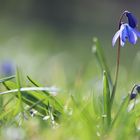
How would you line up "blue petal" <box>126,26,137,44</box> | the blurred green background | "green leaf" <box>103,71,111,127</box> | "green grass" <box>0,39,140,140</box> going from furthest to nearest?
the blurred green background → "blue petal" <box>126,26,137,44</box> → "green leaf" <box>103,71,111,127</box> → "green grass" <box>0,39,140,140</box>

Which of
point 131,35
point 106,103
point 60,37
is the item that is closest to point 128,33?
point 131,35

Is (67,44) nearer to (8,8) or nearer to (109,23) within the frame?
(109,23)

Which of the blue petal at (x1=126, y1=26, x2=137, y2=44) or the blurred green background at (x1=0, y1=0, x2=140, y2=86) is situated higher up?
the blue petal at (x1=126, y1=26, x2=137, y2=44)

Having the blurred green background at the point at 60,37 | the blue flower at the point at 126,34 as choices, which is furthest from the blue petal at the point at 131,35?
the blurred green background at the point at 60,37

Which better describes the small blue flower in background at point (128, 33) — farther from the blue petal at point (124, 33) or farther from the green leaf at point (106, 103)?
the green leaf at point (106, 103)

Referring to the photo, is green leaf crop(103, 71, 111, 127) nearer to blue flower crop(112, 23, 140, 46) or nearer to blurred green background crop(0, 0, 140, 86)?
blue flower crop(112, 23, 140, 46)

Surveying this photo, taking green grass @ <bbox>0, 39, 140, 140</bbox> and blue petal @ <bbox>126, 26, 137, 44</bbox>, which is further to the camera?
blue petal @ <bbox>126, 26, 137, 44</bbox>

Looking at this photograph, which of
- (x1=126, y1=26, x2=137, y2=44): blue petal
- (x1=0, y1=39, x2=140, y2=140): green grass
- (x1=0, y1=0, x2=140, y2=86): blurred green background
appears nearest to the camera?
(x1=0, y1=39, x2=140, y2=140): green grass

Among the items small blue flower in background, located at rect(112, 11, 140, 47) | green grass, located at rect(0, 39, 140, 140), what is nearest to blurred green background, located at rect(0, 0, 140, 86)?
small blue flower in background, located at rect(112, 11, 140, 47)

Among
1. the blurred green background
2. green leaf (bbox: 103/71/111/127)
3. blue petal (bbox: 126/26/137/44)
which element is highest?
blue petal (bbox: 126/26/137/44)
